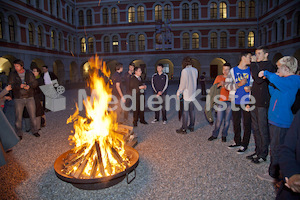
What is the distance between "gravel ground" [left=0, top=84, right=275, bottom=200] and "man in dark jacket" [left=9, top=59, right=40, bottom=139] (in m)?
0.83

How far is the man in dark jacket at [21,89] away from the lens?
17.1 ft

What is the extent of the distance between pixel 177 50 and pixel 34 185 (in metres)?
27.8

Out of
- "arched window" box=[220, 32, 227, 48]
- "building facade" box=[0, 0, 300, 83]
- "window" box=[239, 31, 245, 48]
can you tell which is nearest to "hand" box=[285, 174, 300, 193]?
"building facade" box=[0, 0, 300, 83]

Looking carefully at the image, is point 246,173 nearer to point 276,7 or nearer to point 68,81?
point 276,7

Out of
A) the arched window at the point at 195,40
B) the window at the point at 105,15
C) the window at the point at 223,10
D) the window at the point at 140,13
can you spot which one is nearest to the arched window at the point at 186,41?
the arched window at the point at 195,40

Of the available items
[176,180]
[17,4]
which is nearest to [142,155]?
[176,180]

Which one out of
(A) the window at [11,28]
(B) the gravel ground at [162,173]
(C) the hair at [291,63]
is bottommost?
(B) the gravel ground at [162,173]

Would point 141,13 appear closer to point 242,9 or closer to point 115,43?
point 115,43

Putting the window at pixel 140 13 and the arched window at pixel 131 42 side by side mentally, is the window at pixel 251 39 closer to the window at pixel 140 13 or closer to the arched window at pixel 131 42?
the window at pixel 140 13

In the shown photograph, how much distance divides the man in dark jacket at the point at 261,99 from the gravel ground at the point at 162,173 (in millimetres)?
412

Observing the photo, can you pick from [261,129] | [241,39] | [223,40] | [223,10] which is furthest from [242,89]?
[223,10]

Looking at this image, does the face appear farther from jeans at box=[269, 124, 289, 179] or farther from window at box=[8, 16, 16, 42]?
window at box=[8, 16, 16, 42]

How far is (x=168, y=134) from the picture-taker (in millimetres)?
6012

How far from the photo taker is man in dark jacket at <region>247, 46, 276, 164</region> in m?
3.67
